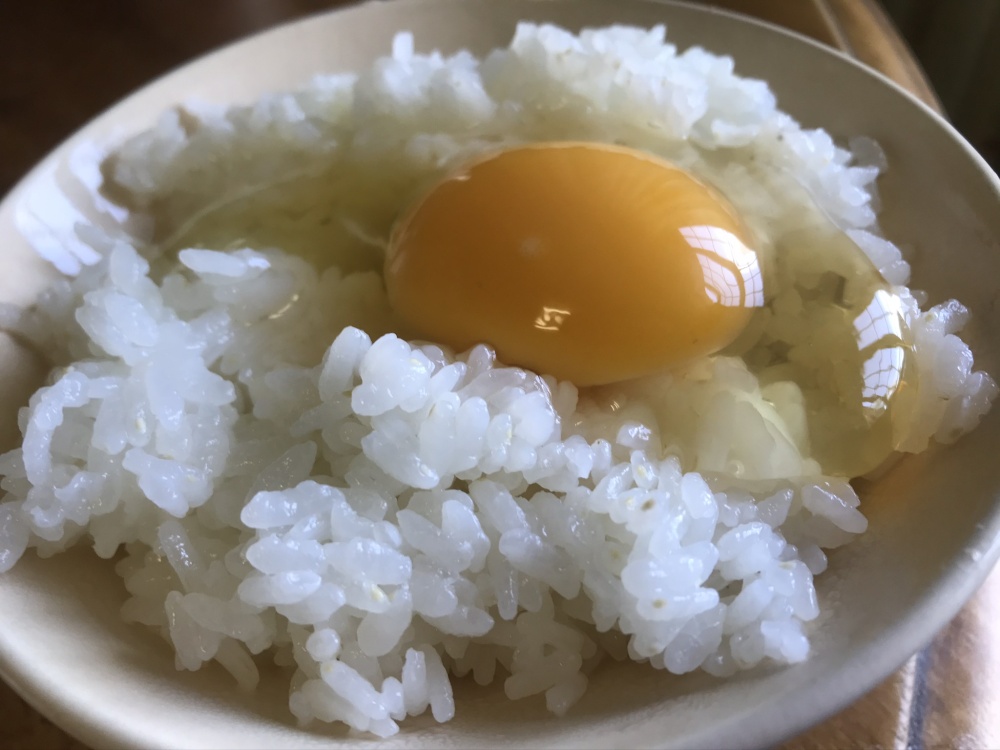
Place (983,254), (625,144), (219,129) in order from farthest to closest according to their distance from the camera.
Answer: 1. (219,129)
2. (625,144)
3. (983,254)

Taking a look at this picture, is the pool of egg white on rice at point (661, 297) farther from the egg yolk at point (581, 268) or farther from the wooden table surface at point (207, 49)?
the wooden table surface at point (207, 49)

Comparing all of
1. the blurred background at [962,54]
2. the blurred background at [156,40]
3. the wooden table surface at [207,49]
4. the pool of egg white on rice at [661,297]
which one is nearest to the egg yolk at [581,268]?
the pool of egg white on rice at [661,297]

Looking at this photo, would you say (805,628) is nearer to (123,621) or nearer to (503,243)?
(503,243)

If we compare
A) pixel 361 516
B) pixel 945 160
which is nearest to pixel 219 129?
pixel 361 516

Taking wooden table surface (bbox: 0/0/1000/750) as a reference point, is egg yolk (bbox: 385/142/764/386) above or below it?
above

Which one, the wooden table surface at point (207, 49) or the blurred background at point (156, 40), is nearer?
the wooden table surface at point (207, 49)

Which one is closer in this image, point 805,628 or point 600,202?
point 805,628

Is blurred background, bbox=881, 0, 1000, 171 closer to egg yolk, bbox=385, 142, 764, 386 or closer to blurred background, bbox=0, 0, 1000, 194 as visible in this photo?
blurred background, bbox=0, 0, 1000, 194

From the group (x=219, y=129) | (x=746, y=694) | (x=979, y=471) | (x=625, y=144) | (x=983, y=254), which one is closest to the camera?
(x=746, y=694)

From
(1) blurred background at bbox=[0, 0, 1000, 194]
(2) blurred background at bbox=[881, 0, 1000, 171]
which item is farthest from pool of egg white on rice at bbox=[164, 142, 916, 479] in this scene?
(2) blurred background at bbox=[881, 0, 1000, 171]
